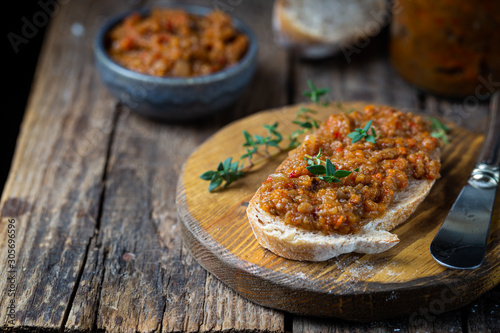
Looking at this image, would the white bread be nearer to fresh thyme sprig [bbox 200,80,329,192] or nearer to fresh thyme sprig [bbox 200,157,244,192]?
fresh thyme sprig [bbox 200,80,329,192]

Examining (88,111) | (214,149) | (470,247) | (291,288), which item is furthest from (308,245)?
(88,111)

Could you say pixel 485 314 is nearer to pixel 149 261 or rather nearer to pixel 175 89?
pixel 149 261

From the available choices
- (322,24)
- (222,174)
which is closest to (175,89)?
(222,174)

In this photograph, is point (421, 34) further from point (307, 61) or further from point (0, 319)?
point (0, 319)

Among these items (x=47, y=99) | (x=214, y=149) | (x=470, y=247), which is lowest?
(x=47, y=99)

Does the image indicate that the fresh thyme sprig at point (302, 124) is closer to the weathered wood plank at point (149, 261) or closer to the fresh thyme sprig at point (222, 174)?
the fresh thyme sprig at point (222, 174)

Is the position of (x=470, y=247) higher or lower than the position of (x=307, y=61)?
higher
